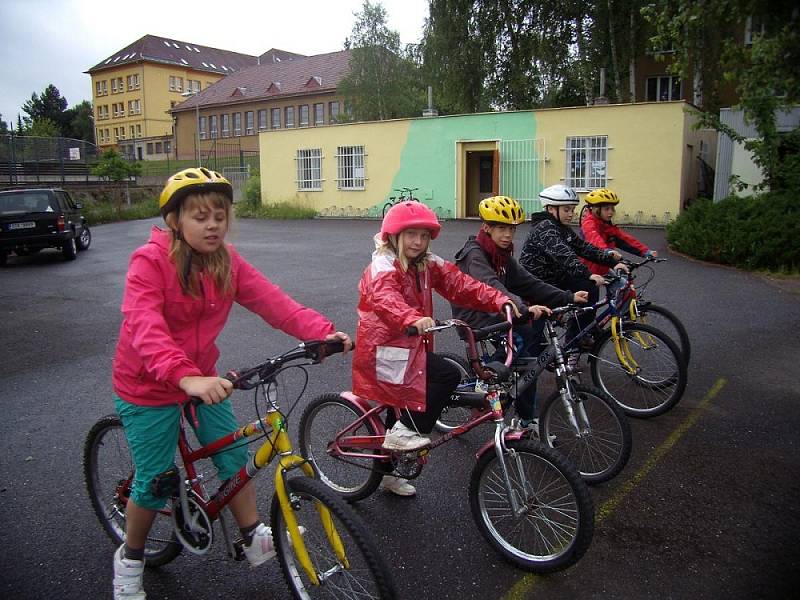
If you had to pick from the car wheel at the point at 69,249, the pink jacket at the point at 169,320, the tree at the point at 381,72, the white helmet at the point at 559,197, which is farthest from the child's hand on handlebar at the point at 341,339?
the tree at the point at 381,72

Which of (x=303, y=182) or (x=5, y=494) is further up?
(x=303, y=182)

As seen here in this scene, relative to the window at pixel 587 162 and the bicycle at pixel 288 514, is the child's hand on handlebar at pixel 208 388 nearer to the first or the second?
the bicycle at pixel 288 514

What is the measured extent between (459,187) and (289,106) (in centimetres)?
3941

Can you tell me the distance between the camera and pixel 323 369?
21.6ft

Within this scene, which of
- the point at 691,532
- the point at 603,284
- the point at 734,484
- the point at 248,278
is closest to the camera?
the point at 248,278

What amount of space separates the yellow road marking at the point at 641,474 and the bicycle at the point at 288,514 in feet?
2.90

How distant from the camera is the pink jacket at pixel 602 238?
6461mm

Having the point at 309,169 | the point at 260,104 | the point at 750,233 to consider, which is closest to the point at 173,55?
the point at 260,104

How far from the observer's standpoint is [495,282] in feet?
14.2

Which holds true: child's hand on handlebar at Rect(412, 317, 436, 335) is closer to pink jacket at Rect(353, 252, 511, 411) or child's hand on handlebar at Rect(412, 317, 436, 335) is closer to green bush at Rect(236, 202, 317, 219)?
pink jacket at Rect(353, 252, 511, 411)

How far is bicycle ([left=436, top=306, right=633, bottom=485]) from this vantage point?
3994mm

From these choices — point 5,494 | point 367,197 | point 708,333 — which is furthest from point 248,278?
point 367,197

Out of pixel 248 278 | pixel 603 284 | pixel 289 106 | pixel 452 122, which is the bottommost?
pixel 603 284

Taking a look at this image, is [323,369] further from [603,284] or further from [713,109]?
[713,109]
